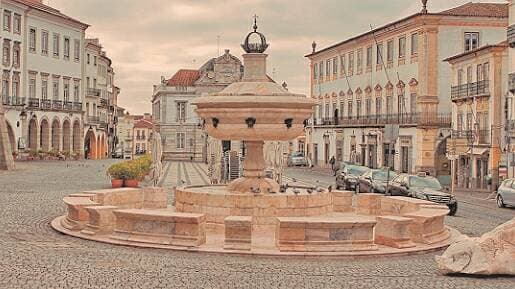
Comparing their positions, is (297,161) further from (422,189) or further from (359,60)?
(422,189)

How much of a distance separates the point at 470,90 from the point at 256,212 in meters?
29.8

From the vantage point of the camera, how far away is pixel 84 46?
69.9m

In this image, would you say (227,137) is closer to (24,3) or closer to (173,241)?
(173,241)

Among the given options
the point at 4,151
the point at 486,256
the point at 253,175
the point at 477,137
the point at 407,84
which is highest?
the point at 407,84

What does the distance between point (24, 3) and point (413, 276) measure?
167 ft

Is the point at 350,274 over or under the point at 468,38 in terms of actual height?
under

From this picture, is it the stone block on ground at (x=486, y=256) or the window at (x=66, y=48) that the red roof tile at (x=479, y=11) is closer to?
the window at (x=66, y=48)

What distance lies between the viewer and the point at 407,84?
2051 inches

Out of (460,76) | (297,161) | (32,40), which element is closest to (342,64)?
(297,161)

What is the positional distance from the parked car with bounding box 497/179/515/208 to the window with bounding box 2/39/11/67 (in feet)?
124

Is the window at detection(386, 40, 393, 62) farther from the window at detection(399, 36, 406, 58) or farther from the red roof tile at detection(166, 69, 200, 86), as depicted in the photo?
the red roof tile at detection(166, 69, 200, 86)

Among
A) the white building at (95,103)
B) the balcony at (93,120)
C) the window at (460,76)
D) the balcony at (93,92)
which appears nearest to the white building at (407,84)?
the window at (460,76)

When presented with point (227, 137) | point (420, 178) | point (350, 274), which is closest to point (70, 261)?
point (350, 274)

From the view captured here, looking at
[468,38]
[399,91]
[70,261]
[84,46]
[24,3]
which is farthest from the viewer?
[84,46]
